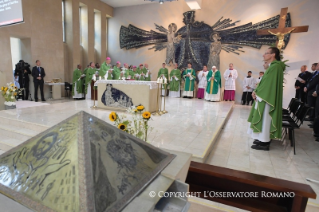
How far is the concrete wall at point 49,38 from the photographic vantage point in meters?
8.55

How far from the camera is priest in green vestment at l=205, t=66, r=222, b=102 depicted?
9.77 metres

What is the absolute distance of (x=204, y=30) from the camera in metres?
11.0

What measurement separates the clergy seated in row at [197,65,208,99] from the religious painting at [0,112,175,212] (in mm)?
9905

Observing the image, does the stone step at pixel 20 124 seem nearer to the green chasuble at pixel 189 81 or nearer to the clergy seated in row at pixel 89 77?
the clergy seated in row at pixel 89 77

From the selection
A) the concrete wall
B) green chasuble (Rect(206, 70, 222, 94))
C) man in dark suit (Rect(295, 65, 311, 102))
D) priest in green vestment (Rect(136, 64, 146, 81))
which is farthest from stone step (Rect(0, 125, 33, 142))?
man in dark suit (Rect(295, 65, 311, 102))

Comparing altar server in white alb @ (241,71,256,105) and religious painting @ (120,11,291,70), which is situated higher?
religious painting @ (120,11,291,70)

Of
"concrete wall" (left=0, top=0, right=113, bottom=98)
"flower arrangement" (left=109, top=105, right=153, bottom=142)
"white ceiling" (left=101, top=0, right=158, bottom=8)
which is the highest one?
"white ceiling" (left=101, top=0, right=158, bottom=8)

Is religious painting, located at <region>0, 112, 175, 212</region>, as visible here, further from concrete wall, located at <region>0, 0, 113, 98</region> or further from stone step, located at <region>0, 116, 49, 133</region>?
concrete wall, located at <region>0, 0, 113, 98</region>

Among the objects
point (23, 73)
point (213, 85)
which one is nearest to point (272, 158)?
point (213, 85)

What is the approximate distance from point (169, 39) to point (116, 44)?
4.16m

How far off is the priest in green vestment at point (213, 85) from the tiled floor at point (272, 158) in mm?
5339

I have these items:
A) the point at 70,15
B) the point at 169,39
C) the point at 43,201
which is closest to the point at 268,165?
the point at 43,201

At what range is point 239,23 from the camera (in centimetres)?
1024

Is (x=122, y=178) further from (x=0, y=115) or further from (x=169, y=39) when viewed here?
(x=169, y=39)
